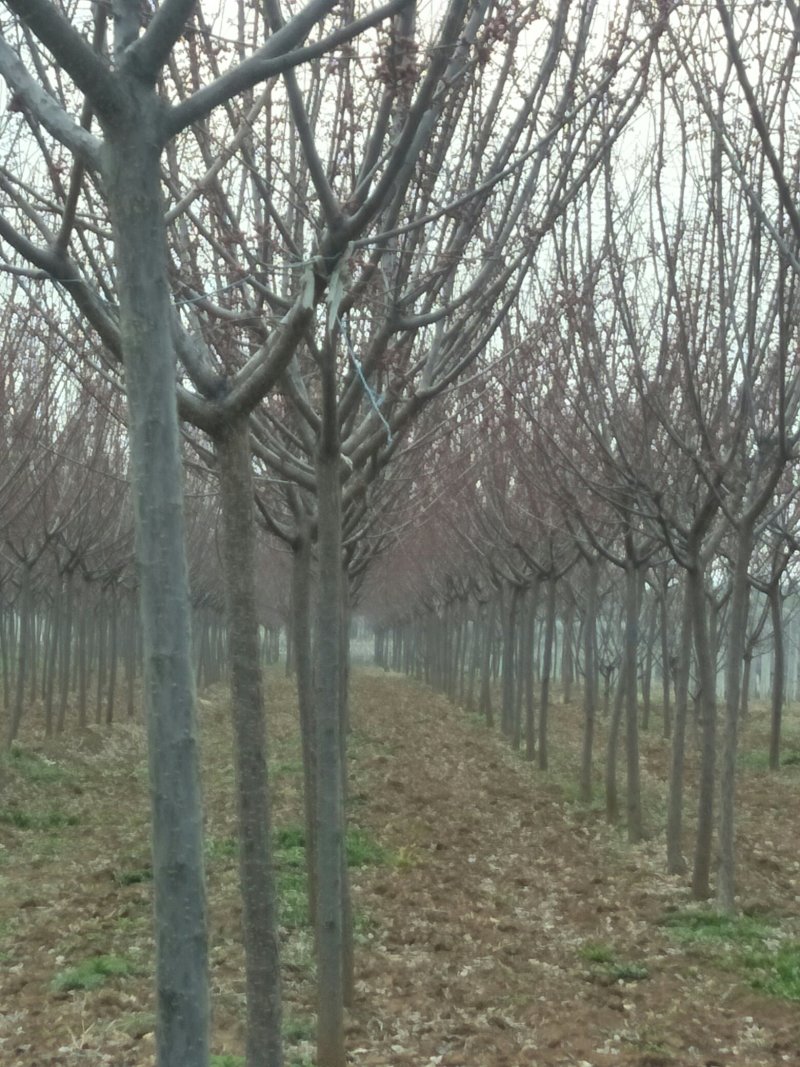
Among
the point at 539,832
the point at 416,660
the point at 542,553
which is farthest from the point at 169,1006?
the point at 416,660

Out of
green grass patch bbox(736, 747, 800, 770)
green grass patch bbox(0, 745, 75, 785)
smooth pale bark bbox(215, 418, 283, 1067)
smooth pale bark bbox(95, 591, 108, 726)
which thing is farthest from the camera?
smooth pale bark bbox(95, 591, 108, 726)

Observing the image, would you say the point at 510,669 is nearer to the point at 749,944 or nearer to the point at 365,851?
the point at 365,851

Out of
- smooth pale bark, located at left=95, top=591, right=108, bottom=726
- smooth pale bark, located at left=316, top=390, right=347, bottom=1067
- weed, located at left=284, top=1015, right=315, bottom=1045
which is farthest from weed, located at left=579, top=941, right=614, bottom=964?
smooth pale bark, located at left=95, top=591, right=108, bottom=726

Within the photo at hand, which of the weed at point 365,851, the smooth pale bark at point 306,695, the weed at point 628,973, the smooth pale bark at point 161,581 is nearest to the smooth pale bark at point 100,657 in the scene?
the weed at point 365,851

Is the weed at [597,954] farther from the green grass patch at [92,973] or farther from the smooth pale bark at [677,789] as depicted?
the green grass patch at [92,973]

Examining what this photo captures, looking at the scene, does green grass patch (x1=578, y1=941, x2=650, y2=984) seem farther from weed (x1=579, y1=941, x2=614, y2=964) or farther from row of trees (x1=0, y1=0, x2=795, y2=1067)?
row of trees (x1=0, y1=0, x2=795, y2=1067)

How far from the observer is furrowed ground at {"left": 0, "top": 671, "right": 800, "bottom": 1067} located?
5.52 meters

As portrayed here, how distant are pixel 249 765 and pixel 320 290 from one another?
167 centimetres

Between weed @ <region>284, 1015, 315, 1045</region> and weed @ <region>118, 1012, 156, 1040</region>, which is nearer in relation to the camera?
weed @ <region>118, 1012, 156, 1040</region>

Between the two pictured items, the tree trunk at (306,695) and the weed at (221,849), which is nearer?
the tree trunk at (306,695)

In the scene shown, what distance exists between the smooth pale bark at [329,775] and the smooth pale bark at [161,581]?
6.95ft

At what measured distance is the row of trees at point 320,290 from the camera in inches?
101

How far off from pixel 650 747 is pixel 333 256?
15900 mm

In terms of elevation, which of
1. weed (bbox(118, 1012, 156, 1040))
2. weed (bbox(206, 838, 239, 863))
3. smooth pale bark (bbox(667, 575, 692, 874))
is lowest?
weed (bbox(206, 838, 239, 863))
